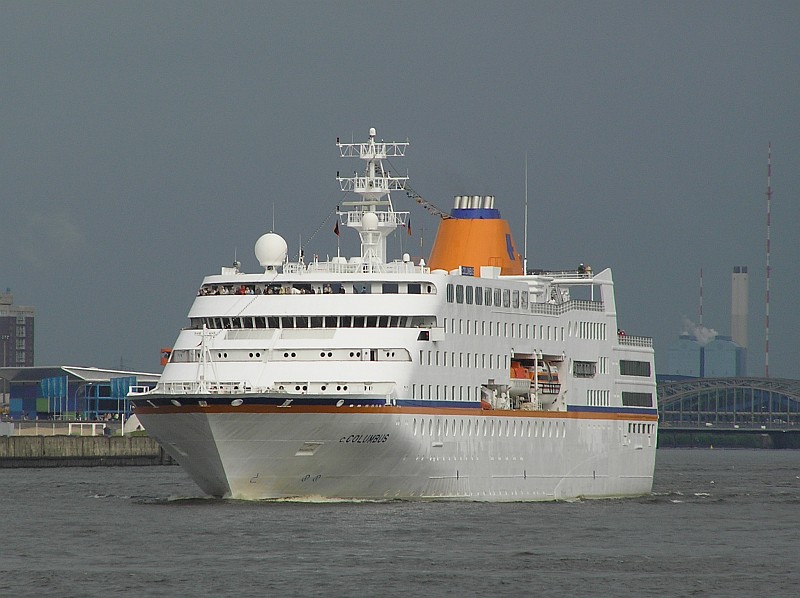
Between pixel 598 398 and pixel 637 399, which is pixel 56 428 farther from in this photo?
pixel 598 398

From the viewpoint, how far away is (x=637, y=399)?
77.6m

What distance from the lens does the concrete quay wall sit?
112m

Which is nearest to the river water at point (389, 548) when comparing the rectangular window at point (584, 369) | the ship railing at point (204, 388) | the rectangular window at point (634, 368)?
→ the ship railing at point (204, 388)

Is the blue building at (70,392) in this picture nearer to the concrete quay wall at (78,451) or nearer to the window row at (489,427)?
the concrete quay wall at (78,451)

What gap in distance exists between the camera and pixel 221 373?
6128cm

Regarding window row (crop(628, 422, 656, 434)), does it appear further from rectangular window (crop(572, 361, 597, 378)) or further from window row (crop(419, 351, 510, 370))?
window row (crop(419, 351, 510, 370))

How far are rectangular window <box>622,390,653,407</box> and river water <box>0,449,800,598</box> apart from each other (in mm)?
6825

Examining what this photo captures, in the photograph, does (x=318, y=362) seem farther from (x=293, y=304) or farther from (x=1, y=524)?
(x=1, y=524)

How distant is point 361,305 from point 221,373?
17.5 ft

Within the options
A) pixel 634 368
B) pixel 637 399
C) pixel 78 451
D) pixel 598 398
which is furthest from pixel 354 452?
pixel 78 451

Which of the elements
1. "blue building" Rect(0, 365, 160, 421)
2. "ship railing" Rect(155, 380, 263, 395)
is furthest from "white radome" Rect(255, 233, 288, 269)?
"blue building" Rect(0, 365, 160, 421)

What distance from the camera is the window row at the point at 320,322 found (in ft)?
202

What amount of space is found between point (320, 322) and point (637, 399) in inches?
823

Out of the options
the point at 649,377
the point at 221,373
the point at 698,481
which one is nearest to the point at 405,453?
the point at 221,373
